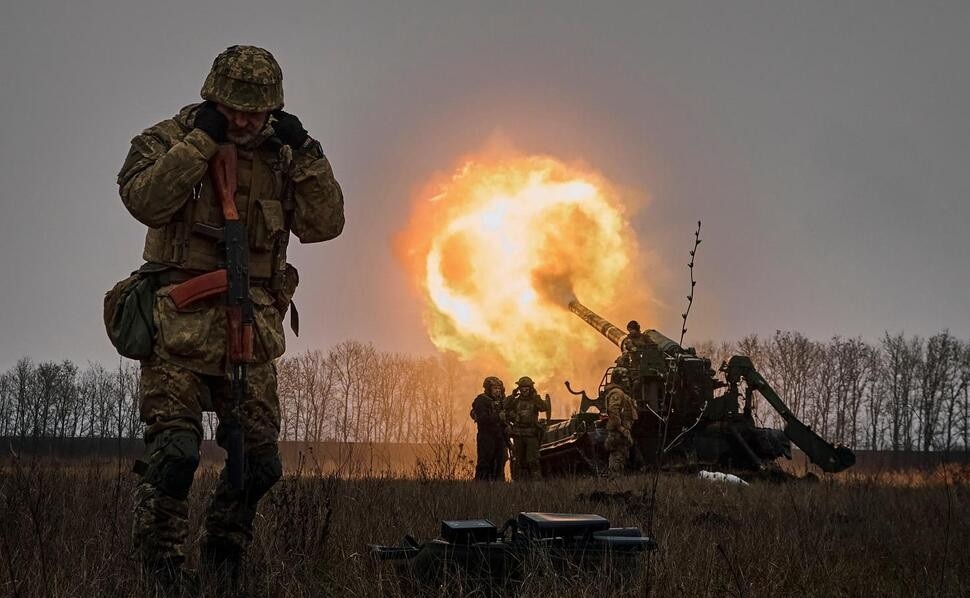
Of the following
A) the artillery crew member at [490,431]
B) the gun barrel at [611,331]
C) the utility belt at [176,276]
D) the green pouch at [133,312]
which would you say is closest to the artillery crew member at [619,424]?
the gun barrel at [611,331]

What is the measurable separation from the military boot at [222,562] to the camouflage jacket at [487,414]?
36.4ft

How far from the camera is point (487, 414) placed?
15.4 metres

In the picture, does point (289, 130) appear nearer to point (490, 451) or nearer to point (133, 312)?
point (133, 312)

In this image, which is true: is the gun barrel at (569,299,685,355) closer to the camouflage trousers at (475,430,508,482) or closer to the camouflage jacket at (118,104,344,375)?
the camouflage trousers at (475,430,508,482)

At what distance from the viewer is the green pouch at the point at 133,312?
3924 millimetres

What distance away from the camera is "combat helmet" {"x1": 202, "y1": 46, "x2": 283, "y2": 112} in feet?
13.4

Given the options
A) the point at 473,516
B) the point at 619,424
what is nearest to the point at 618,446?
the point at 619,424

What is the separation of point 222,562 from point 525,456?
43.7 ft

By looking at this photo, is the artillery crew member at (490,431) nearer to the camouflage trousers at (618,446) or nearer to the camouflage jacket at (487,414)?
the camouflage jacket at (487,414)

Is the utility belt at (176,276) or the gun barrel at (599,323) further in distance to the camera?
the gun barrel at (599,323)

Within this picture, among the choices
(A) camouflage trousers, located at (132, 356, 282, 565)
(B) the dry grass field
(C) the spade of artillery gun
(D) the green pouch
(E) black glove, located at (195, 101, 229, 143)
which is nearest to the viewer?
(B) the dry grass field

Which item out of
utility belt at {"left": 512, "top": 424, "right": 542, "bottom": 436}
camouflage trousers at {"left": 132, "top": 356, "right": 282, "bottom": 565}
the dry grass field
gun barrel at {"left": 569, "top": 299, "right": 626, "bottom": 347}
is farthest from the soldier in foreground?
gun barrel at {"left": 569, "top": 299, "right": 626, "bottom": 347}

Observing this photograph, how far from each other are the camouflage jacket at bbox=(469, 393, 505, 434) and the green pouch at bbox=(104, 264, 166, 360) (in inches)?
447

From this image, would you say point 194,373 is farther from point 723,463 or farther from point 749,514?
point 723,463
